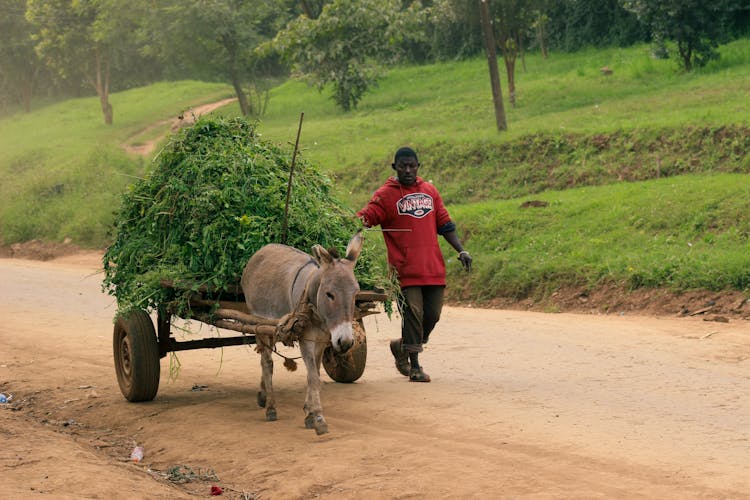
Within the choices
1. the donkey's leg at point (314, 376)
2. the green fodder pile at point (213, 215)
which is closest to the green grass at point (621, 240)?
the green fodder pile at point (213, 215)

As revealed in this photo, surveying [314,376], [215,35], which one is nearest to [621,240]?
[314,376]

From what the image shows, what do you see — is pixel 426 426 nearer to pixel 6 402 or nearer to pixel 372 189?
pixel 6 402

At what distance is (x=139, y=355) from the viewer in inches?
335

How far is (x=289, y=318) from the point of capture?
670 centimetres

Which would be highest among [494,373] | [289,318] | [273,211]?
[273,211]

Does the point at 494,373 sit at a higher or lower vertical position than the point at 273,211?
lower

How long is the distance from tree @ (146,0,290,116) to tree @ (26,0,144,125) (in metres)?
2.69

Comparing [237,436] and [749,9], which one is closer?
[237,436]

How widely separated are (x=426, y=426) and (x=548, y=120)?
1600 centimetres

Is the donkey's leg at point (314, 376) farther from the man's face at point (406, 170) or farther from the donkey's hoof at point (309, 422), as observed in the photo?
the man's face at point (406, 170)

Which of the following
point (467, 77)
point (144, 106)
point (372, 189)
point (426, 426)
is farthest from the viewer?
point (144, 106)

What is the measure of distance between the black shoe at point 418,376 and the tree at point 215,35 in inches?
1086

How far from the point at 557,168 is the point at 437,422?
1249cm

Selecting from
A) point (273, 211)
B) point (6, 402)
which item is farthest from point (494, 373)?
point (6, 402)
